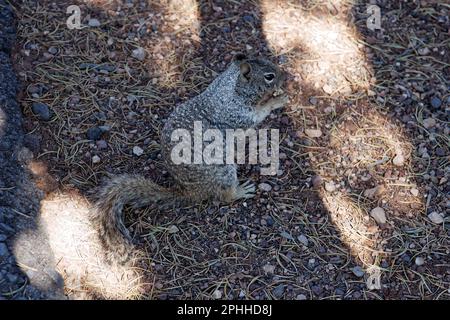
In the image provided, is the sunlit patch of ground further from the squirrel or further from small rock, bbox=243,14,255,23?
the squirrel

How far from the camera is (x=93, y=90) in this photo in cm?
397

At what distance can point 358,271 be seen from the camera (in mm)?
3242

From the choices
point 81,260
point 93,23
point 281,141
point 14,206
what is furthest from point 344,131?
point 14,206

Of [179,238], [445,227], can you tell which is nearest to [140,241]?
[179,238]

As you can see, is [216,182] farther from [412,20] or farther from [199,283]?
[412,20]

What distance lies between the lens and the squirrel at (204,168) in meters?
3.24

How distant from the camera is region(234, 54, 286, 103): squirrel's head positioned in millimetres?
3502

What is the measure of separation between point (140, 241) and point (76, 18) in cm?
194

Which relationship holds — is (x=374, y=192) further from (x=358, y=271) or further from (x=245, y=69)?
(x=245, y=69)

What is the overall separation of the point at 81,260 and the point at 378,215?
5.87 feet

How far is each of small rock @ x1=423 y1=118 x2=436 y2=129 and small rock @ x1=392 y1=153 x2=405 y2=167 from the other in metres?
0.32

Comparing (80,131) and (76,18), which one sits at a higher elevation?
(76,18)

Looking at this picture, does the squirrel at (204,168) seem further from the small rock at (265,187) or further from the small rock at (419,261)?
the small rock at (419,261)

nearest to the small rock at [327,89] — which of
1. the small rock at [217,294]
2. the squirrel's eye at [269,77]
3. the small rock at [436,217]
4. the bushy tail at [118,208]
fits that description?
the squirrel's eye at [269,77]
